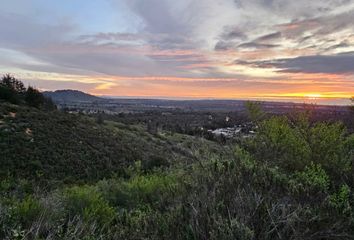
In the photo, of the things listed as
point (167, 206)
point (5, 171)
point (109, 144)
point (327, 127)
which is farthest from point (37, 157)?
point (167, 206)

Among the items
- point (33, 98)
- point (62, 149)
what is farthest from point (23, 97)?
point (62, 149)

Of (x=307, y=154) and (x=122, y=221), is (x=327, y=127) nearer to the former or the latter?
(x=307, y=154)

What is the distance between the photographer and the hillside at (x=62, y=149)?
90.3ft

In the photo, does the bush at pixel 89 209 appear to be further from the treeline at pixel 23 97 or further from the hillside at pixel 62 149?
the treeline at pixel 23 97

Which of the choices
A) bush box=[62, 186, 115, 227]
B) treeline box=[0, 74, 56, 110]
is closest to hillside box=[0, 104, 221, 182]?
treeline box=[0, 74, 56, 110]

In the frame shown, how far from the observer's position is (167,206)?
4469 millimetres

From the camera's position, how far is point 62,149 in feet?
106

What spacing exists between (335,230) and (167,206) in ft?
5.75

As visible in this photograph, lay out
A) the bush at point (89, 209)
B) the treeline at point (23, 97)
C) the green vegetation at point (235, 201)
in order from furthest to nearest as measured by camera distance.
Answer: the treeline at point (23, 97)
the bush at point (89, 209)
the green vegetation at point (235, 201)

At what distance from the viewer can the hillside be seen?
27.5 m

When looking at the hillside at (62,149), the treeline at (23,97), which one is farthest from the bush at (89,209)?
the treeline at (23,97)

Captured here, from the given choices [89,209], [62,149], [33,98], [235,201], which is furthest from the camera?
[33,98]

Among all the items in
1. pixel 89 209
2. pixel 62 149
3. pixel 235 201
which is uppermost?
pixel 235 201

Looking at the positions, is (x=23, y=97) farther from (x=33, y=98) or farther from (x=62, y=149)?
(x=62, y=149)
